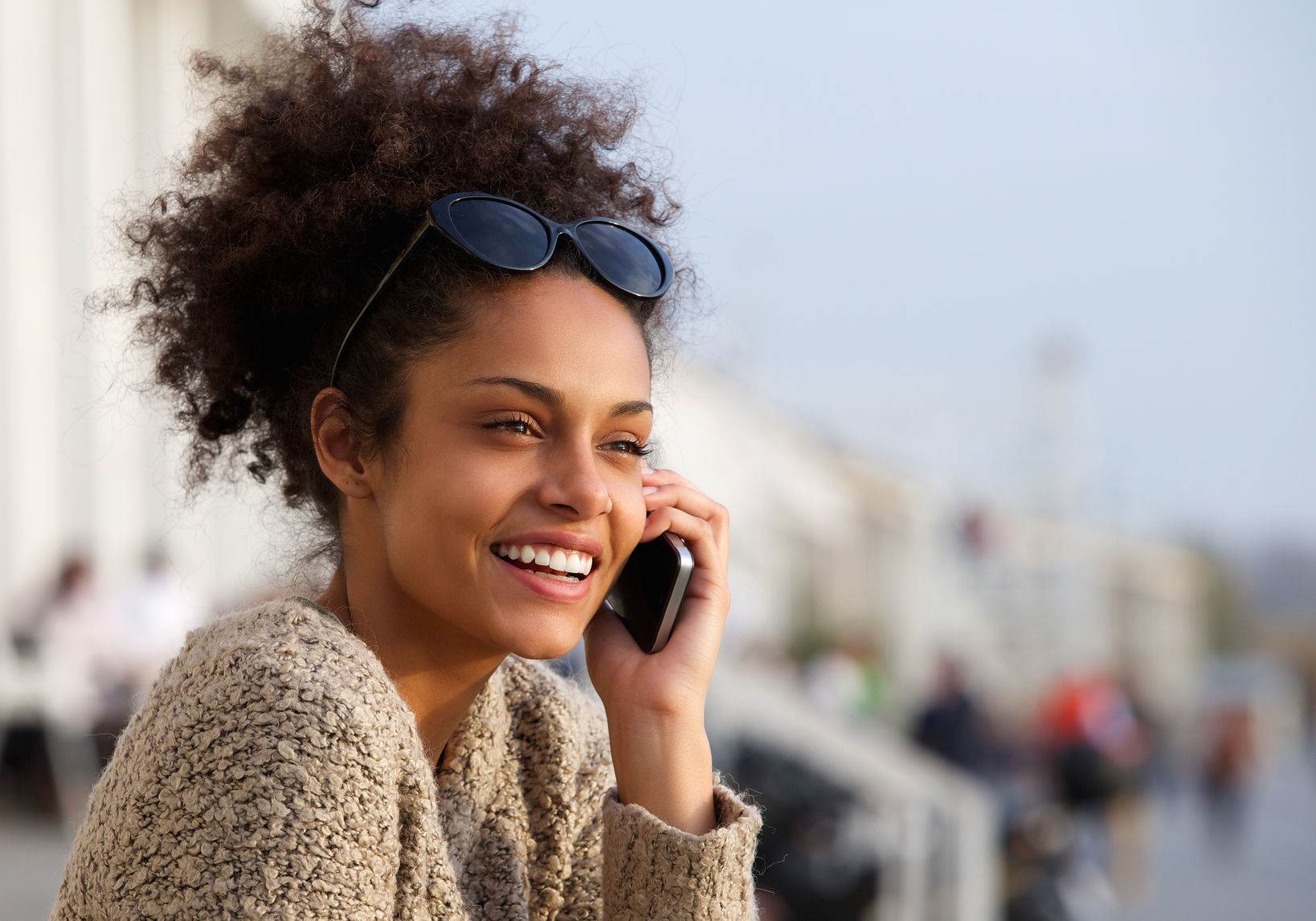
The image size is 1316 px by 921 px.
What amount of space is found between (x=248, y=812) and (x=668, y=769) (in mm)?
681

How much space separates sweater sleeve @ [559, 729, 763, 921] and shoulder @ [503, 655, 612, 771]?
196 millimetres

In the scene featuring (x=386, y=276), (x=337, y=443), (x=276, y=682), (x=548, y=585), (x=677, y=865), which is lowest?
(x=677, y=865)

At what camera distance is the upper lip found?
2.04m

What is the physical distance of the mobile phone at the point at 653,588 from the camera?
7.70 feet

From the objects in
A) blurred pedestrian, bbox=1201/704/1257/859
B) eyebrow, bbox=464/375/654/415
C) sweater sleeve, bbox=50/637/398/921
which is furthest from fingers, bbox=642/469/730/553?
blurred pedestrian, bbox=1201/704/1257/859

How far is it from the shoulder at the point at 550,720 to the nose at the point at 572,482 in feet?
1.62

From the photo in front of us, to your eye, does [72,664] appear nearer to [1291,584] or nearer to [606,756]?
[606,756]

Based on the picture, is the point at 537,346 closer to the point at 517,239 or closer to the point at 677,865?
the point at 517,239

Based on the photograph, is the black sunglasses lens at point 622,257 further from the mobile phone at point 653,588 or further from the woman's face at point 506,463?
the mobile phone at point 653,588

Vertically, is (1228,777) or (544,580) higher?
(544,580)

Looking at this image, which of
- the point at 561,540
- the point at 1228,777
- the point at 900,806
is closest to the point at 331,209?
the point at 561,540

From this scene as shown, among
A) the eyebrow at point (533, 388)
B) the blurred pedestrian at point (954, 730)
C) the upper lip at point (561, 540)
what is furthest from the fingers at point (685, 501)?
the blurred pedestrian at point (954, 730)

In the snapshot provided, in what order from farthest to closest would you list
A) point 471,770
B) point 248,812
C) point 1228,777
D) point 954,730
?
point 1228,777 → point 954,730 → point 471,770 → point 248,812

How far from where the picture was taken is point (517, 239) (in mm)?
2072
